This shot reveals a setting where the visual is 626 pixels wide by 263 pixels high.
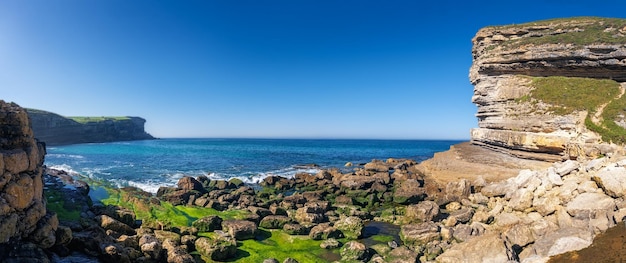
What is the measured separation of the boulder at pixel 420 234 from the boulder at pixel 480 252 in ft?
7.85

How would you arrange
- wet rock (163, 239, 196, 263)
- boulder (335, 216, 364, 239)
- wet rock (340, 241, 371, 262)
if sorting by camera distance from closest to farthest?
wet rock (163, 239, 196, 263), wet rock (340, 241, 371, 262), boulder (335, 216, 364, 239)

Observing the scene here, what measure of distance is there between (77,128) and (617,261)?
163 meters

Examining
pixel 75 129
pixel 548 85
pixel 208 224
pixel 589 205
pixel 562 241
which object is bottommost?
pixel 208 224

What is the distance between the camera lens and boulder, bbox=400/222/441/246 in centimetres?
1598

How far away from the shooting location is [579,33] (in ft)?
114

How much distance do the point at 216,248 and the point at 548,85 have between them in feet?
121

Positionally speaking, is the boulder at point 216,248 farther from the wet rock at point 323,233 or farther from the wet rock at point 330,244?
the wet rock at point 330,244

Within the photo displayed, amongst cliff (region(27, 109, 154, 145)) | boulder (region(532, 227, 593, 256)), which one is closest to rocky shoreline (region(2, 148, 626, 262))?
boulder (region(532, 227, 593, 256))

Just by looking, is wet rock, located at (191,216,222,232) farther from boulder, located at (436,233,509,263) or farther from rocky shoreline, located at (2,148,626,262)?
boulder, located at (436,233,509,263)

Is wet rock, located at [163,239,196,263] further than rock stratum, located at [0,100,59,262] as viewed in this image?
Yes

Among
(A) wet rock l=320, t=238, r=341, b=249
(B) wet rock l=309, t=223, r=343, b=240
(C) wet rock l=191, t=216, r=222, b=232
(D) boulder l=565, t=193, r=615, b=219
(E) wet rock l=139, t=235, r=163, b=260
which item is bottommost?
(A) wet rock l=320, t=238, r=341, b=249

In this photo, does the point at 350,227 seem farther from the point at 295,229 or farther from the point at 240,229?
the point at 240,229

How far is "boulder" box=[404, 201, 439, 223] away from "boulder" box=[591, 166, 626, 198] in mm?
8422

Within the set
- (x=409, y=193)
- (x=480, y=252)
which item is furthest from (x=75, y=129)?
(x=480, y=252)
